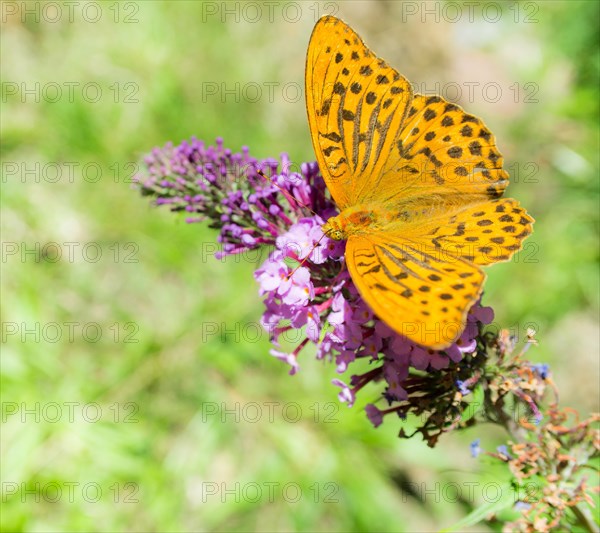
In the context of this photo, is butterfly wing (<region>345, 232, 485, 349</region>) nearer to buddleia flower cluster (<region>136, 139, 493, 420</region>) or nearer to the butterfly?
the butterfly

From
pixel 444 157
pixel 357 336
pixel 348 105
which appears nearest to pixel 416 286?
pixel 357 336

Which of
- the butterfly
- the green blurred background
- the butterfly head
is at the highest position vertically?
the butterfly

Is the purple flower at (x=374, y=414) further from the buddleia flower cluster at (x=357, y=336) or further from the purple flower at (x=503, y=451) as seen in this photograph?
the purple flower at (x=503, y=451)

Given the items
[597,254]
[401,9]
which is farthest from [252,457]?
[401,9]

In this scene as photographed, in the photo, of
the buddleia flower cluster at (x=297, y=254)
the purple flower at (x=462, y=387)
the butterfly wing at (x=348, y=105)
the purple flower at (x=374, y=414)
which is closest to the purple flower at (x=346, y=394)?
the buddleia flower cluster at (x=297, y=254)

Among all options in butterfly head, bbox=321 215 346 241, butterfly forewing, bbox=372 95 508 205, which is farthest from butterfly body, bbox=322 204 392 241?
butterfly forewing, bbox=372 95 508 205

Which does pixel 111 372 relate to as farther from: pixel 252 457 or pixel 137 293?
pixel 252 457

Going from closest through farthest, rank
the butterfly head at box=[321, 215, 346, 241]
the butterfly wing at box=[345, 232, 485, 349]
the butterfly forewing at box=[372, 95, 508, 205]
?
the butterfly wing at box=[345, 232, 485, 349], the butterfly head at box=[321, 215, 346, 241], the butterfly forewing at box=[372, 95, 508, 205]

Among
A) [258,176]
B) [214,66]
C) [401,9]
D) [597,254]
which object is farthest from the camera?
[401,9]

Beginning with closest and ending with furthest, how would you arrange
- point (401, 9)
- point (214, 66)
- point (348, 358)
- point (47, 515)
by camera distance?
point (348, 358) < point (47, 515) < point (214, 66) < point (401, 9)

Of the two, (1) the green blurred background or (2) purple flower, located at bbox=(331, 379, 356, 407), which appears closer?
(2) purple flower, located at bbox=(331, 379, 356, 407)
